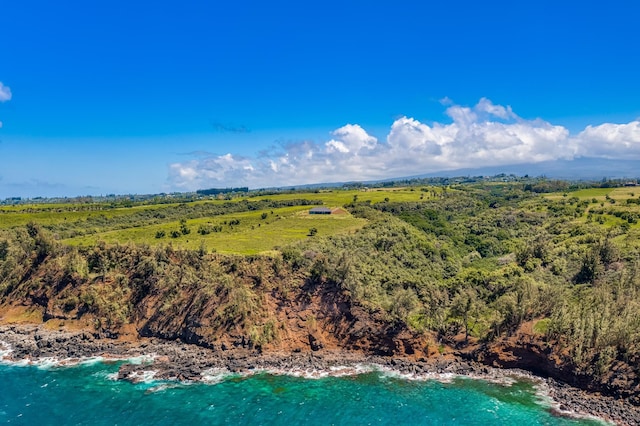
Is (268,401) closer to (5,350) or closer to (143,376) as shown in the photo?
(143,376)

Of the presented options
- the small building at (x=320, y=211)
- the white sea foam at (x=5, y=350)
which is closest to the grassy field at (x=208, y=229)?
the small building at (x=320, y=211)

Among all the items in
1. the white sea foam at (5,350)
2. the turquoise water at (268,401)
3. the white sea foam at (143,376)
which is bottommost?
the turquoise water at (268,401)

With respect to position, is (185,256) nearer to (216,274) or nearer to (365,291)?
(216,274)

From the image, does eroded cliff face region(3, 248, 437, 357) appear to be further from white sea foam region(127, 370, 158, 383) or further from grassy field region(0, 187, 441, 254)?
white sea foam region(127, 370, 158, 383)

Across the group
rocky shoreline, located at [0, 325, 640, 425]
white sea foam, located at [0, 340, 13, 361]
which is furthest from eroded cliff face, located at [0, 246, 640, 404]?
white sea foam, located at [0, 340, 13, 361]

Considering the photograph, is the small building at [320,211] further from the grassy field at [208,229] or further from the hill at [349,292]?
the hill at [349,292]

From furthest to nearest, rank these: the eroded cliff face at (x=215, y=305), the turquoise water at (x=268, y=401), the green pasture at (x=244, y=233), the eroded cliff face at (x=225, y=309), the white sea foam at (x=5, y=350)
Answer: the green pasture at (x=244, y=233), the eroded cliff face at (x=215, y=305), the white sea foam at (x=5, y=350), the eroded cliff face at (x=225, y=309), the turquoise water at (x=268, y=401)

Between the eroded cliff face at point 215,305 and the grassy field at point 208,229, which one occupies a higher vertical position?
the grassy field at point 208,229
